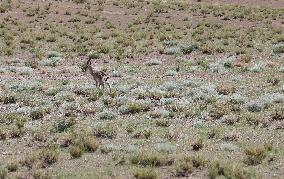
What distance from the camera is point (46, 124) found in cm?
1828

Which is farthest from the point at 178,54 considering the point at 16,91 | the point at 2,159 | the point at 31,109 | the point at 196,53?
the point at 2,159

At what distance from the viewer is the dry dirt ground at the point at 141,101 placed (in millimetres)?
14266

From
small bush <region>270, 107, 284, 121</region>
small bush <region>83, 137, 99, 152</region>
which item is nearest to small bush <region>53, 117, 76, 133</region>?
small bush <region>83, 137, 99, 152</region>

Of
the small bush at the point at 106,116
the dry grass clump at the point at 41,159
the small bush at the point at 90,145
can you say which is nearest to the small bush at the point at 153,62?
the small bush at the point at 106,116

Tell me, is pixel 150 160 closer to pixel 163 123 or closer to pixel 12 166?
pixel 12 166

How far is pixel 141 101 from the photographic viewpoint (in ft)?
69.7

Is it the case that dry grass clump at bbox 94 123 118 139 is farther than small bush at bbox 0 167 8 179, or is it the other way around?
dry grass clump at bbox 94 123 118 139

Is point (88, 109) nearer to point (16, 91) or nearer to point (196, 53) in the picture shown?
point (16, 91)

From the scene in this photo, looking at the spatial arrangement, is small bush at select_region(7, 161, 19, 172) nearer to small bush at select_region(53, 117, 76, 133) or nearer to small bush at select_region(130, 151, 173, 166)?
small bush at select_region(130, 151, 173, 166)

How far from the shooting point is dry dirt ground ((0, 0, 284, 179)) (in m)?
14.3

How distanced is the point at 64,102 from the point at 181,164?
28.0 ft

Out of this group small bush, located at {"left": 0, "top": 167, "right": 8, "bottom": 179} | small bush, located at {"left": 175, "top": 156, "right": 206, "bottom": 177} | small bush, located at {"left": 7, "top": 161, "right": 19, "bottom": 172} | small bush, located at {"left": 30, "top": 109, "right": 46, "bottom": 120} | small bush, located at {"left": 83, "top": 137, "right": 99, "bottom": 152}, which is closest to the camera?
small bush, located at {"left": 0, "top": 167, "right": 8, "bottom": 179}

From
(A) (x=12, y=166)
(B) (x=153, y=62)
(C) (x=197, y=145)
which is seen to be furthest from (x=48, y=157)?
(B) (x=153, y=62)

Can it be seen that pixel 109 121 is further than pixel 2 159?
Yes
